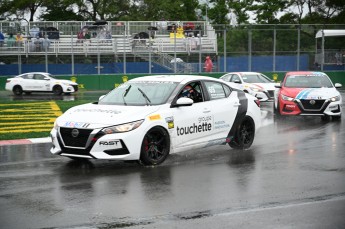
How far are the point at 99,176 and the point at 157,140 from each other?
4.37 ft

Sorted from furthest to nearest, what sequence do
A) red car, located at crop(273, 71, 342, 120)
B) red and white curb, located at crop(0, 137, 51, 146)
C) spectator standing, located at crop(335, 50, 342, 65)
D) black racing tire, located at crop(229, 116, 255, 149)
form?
spectator standing, located at crop(335, 50, 342, 65) < red car, located at crop(273, 71, 342, 120) < red and white curb, located at crop(0, 137, 51, 146) < black racing tire, located at crop(229, 116, 255, 149)

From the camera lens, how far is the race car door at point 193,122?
1057cm

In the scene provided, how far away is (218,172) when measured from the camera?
965 centimetres

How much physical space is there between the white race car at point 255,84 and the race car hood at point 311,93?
19.0ft

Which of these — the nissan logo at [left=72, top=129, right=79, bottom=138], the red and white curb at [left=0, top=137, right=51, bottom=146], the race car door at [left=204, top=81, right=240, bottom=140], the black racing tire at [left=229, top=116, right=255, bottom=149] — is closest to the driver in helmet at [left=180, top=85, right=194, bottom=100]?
the race car door at [left=204, top=81, right=240, bottom=140]

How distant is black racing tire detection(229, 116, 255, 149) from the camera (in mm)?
12094

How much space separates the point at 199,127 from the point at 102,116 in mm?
1938

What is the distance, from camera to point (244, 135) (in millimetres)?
12273

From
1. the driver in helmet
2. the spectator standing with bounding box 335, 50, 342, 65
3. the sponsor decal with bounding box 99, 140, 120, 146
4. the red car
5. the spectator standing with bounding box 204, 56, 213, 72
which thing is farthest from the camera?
the spectator standing with bounding box 335, 50, 342, 65

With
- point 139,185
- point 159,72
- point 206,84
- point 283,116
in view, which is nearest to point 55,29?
point 159,72

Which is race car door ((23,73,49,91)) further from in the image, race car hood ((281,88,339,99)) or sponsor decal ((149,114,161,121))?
sponsor decal ((149,114,161,121))

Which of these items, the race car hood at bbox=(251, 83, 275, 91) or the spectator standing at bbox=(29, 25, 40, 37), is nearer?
the race car hood at bbox=(251, 83, 275, 91)

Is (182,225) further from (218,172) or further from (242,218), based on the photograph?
(218,172)

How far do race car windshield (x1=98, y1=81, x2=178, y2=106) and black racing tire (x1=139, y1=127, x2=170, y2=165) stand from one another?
591 millimetres
